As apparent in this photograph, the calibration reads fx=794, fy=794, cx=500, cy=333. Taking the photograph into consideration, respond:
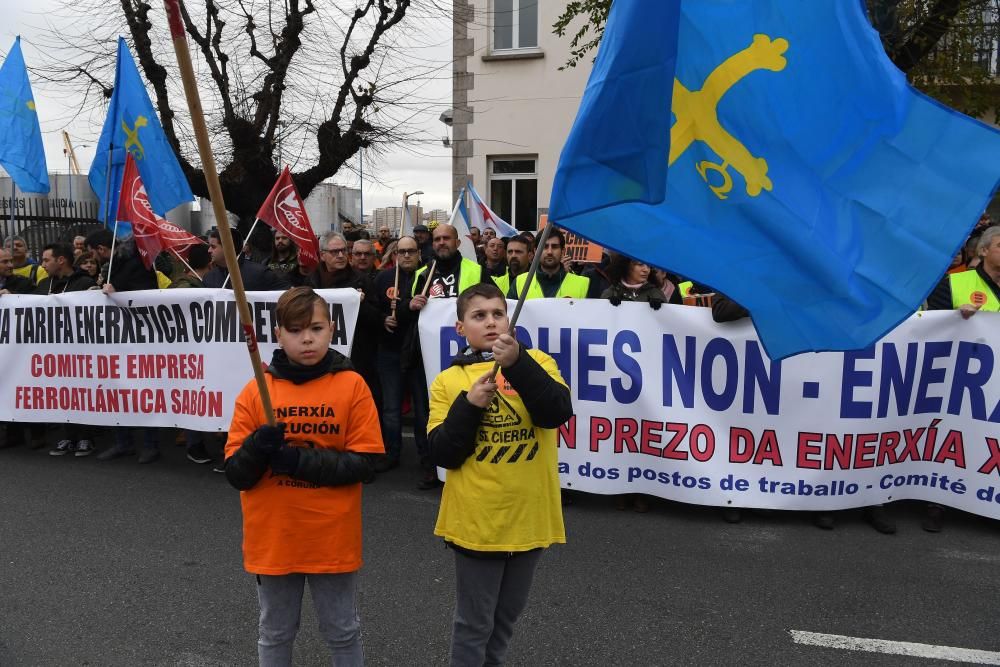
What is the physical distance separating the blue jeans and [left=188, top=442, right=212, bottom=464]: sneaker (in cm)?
155

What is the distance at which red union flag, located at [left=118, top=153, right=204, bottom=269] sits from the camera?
644 cm

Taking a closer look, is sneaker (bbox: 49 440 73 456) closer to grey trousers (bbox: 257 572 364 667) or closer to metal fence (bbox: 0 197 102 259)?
grey trousers (bbox: 257 572 364 667)

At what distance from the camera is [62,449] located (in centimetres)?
689

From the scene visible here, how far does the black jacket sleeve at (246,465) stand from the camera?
8.19 feet

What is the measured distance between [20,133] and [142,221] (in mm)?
2966

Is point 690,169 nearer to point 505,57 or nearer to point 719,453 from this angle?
point 719,453

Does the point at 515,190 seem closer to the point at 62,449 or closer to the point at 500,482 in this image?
the point at 62,449

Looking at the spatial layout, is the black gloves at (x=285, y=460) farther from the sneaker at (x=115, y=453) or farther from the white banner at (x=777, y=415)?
the sneaker at (x=115, y=453)

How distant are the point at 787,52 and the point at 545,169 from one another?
543 inches

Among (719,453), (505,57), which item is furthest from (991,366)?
(505,57)

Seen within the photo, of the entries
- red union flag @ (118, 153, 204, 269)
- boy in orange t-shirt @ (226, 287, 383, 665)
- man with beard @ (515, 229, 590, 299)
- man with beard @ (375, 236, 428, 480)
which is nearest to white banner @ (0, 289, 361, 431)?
man with beard @ (375, 236, 428, 480)

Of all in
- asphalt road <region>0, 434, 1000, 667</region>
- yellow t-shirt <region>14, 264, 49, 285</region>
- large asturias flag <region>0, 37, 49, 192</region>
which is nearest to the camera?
asphalt road <region>0, 434, 1000, 667</region>

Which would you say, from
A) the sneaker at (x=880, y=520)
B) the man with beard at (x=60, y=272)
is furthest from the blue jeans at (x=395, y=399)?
the sneaker at (x=880, y=520)

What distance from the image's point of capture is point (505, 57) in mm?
16406
